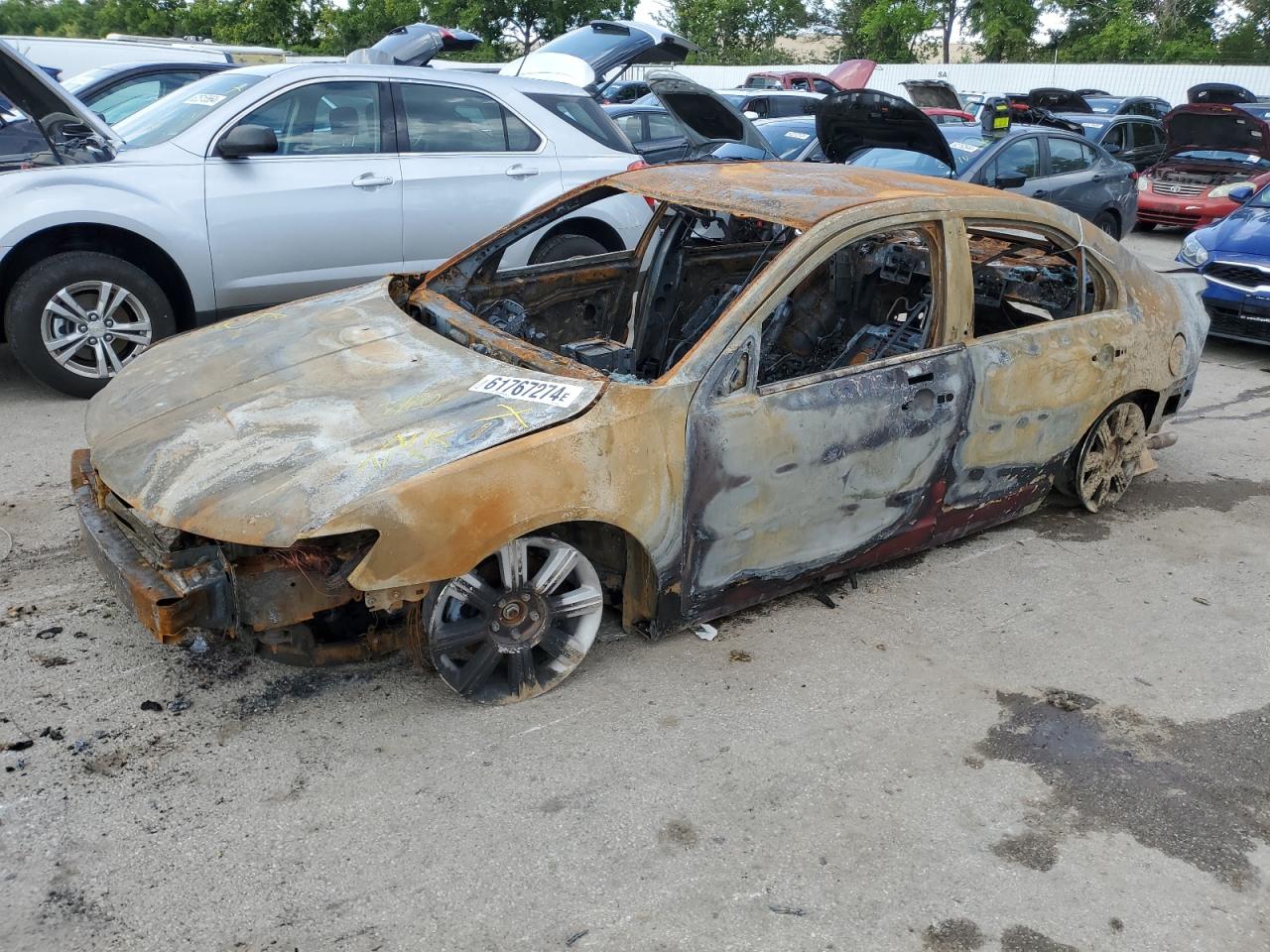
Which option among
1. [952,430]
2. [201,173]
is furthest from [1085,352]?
[201,173]

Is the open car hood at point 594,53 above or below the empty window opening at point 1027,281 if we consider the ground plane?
above

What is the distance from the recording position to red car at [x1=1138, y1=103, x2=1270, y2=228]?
42.4 feet

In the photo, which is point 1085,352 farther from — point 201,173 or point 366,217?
point 201,173

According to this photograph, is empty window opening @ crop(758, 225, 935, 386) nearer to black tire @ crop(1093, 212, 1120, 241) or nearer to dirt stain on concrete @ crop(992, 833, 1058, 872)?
dirt stain on concrete @ crop(992, 833, 1058, 872)

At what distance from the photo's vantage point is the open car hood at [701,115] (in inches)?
364

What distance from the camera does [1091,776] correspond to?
3154mm

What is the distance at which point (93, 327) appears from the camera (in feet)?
18.5

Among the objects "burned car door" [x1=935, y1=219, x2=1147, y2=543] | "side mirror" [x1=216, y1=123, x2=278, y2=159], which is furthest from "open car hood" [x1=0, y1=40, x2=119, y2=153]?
"burned car door" [x1=935, y1=219, x2=1147, y2=543]

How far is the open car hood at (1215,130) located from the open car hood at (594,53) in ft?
25.5

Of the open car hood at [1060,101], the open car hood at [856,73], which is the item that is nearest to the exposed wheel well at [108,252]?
the open car hood at [856,73]

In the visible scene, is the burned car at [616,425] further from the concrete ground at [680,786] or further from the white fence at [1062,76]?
the white fence at [1062,76]

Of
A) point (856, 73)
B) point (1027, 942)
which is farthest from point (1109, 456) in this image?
point (856, 73)

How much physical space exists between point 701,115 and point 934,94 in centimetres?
982

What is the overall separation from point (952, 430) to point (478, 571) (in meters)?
1.90
